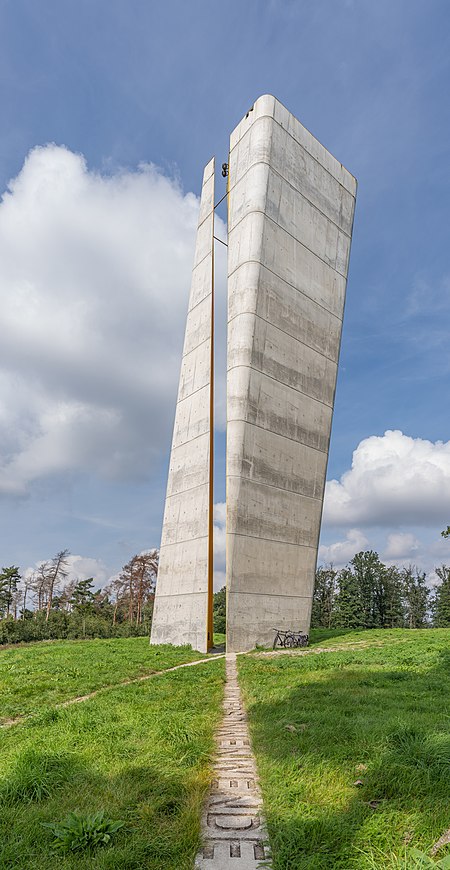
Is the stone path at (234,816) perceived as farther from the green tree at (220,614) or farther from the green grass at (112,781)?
the green tree at (220,614)

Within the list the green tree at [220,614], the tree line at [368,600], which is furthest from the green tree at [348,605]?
the green tree at [220,614]

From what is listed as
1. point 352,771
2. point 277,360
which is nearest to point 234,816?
point 352,771

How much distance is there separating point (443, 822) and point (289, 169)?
2308 centimetres

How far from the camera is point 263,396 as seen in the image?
62.8 ft

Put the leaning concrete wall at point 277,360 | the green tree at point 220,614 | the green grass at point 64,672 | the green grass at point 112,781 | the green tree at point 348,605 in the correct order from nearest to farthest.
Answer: the green grass at point 112,781
the green grass at point 64,672
the leaning concrete wall at point 277,360
the green tree at point 220,614
the green tree at point 348,605

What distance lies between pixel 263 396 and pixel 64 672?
11.5 meters

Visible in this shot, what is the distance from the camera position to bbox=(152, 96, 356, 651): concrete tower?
17969 mm

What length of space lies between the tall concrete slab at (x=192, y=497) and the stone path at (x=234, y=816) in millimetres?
12665

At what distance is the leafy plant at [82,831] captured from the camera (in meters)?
3.15

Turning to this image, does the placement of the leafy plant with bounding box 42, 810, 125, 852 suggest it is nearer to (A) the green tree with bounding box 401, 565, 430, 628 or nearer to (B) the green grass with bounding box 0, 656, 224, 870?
(B) the green grass with bounding box 0, 656, 224, 870

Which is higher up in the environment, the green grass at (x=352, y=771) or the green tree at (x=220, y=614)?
the green grass at (x=352, y=771)

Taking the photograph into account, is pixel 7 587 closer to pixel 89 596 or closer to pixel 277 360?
pixel 89 596

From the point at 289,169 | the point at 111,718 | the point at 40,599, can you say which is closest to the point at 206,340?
the point at 289,169

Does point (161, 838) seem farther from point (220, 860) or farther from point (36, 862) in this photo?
point (36, 862)
